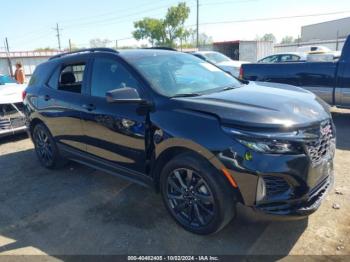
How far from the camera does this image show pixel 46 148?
17.5ft

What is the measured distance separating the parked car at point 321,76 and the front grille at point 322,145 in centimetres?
421

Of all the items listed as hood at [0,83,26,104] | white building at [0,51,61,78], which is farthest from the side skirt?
white building at [0,51,61,78]

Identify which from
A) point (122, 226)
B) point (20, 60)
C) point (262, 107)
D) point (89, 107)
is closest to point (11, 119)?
point (89, 107)

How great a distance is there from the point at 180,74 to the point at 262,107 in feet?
4.20

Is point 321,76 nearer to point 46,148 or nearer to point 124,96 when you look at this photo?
point 124,96

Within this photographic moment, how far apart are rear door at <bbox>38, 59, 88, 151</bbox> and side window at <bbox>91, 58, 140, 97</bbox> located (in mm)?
240

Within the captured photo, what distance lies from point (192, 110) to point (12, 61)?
30.7 metres

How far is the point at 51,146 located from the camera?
516 cm

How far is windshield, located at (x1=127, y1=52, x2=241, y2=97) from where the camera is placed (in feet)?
11.8

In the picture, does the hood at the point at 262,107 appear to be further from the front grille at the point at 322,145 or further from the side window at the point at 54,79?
the side window at the point at 54,79

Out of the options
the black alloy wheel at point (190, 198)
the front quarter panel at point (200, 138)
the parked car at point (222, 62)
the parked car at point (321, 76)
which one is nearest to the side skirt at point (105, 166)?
the black alloy wheel at point (190, 198)

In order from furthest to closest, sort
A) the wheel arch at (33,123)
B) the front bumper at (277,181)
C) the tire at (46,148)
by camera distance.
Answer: the wheel arch at (33,123), the tire at (46,148), the front bumper at (277,181)

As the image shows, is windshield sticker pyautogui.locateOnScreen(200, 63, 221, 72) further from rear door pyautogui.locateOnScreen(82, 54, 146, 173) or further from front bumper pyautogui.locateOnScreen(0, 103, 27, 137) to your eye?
front bumper pyautogui.locateOnScreen(0, 103, 27, 137)

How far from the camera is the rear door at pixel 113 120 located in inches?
141
